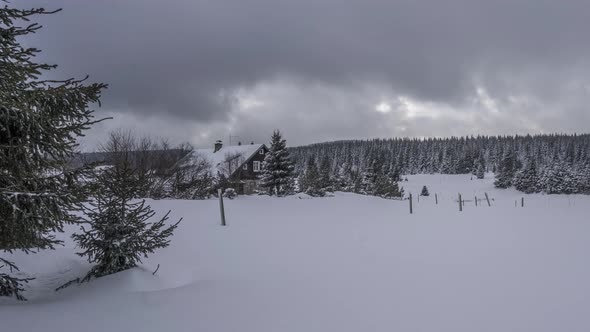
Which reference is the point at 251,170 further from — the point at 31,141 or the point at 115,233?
the point at 31,141

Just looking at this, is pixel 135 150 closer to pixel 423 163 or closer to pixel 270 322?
pixel 270 322

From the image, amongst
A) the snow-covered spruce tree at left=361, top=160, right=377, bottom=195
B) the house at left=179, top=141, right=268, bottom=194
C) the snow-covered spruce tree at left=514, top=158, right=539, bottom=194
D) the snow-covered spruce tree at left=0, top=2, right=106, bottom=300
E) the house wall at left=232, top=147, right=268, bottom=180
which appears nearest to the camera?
the snow-covered spruce tree at left=0, top=2, right=106, bottom=300

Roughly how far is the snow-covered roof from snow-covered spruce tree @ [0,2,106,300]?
32.8 m

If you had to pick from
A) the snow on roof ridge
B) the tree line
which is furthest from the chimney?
the tree line

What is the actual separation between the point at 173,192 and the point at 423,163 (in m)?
97.2

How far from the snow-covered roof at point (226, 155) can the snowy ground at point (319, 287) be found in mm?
29068

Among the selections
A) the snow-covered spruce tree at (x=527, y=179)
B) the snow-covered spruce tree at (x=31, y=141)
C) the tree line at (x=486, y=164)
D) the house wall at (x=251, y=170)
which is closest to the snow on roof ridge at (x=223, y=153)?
the house wall at (x=251, y=170)

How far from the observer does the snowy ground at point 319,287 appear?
389 centimetres

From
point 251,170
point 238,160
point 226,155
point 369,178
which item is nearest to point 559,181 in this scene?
point 369,178

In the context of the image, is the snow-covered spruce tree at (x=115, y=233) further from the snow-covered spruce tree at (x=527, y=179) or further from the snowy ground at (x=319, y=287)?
the snow-covered spruce tree at (x=527, y=179)

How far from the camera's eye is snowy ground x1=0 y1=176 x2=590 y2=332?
12.8ft

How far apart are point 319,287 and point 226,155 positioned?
36.8 meters

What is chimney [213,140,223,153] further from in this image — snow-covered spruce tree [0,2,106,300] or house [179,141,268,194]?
snow-covered spruce tree [0,2,106,300]

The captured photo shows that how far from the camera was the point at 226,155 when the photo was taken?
134ft
